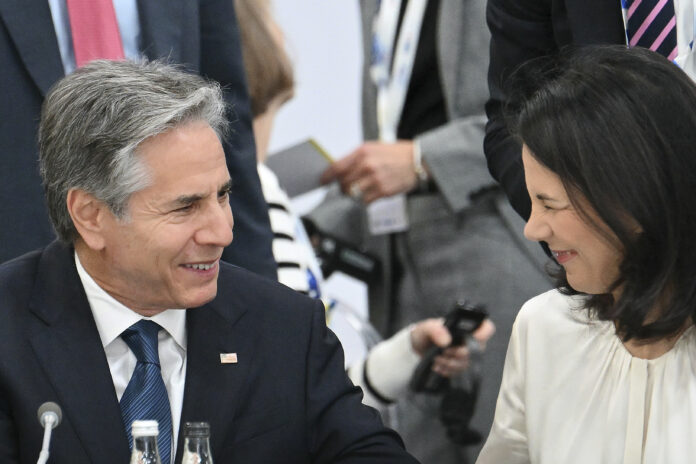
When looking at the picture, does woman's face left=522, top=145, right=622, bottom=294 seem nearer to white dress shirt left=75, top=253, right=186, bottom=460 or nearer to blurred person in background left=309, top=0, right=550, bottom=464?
white dress shirt left=75, top=253, right=186, bottom=460

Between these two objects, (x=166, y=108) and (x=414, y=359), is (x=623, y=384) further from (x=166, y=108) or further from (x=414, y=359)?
(x=414, y=359)

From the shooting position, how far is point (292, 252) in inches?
157

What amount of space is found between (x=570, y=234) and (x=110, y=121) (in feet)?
3.00

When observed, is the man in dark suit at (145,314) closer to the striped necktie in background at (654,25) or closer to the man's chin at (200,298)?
the man's chin at (200,298)

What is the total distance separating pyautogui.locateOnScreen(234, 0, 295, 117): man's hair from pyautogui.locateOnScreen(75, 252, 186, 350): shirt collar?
157cm

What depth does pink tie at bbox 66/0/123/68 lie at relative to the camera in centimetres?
322

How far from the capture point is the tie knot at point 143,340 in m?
2.69

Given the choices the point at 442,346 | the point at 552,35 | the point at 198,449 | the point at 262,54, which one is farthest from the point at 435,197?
the point at 198,449

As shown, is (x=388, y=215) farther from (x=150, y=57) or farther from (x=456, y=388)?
(x=150, y=57)

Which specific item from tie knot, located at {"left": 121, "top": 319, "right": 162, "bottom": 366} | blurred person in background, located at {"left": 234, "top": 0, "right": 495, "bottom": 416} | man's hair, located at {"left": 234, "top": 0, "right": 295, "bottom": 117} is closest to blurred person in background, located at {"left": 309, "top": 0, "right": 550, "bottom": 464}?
blurred person in background, located at {"left": 234, "top": 0, "right": 495, "bottom": 416}

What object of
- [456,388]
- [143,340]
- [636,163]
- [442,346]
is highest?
[636,163]

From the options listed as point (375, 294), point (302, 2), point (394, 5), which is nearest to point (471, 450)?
point (375, 294)

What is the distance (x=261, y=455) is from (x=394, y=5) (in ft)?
7.14

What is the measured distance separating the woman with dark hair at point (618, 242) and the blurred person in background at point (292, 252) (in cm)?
141
